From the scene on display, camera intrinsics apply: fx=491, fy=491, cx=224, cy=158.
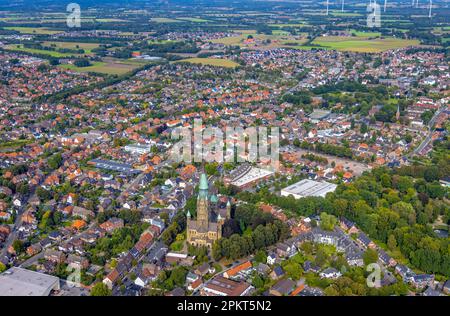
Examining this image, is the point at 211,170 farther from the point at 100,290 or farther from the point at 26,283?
the point at 26,283

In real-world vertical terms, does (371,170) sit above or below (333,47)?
below

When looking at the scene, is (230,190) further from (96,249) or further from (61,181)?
(61,181)

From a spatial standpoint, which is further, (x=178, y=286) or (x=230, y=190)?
(x=230, y=190)

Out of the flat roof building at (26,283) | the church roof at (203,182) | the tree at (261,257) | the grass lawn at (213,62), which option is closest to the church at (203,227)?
the church roof at (203,182)
